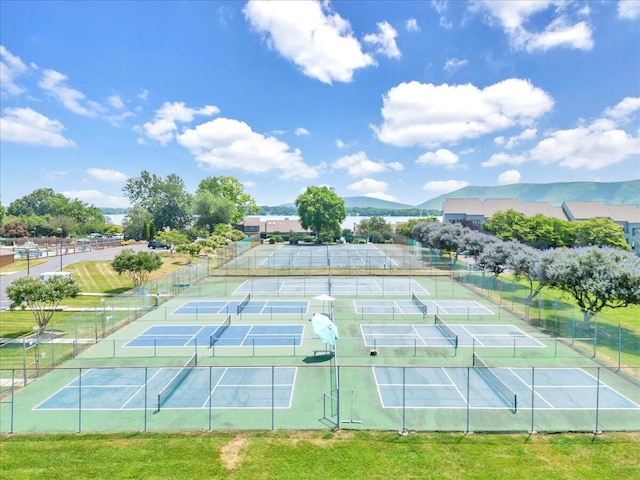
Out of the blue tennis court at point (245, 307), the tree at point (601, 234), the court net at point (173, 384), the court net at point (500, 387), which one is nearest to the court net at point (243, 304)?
the blue tennis court at point (245, 307)

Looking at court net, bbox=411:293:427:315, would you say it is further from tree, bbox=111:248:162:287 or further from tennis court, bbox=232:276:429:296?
tree, bbox=111:248:162:287

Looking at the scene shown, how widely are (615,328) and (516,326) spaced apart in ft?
17.1

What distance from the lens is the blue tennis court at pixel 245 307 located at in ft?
92.1

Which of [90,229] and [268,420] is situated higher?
[90,229]

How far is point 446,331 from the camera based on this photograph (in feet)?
74.8

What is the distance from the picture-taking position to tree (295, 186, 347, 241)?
269 ft

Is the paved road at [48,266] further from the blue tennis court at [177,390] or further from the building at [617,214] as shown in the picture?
the building at [617,214]

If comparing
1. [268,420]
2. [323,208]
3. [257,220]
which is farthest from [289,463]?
[257,220]

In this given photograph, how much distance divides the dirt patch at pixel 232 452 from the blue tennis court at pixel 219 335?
821 centimetres

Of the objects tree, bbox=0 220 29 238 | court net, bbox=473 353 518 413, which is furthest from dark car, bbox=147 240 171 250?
court net, bbox=473 353 518 413

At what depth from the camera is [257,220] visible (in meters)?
107

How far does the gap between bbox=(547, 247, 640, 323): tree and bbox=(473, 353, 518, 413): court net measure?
8.77 meters

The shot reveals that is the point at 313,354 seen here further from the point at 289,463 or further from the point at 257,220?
the point at 257,220

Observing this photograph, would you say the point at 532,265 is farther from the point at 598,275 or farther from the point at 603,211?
the point at 603,211
